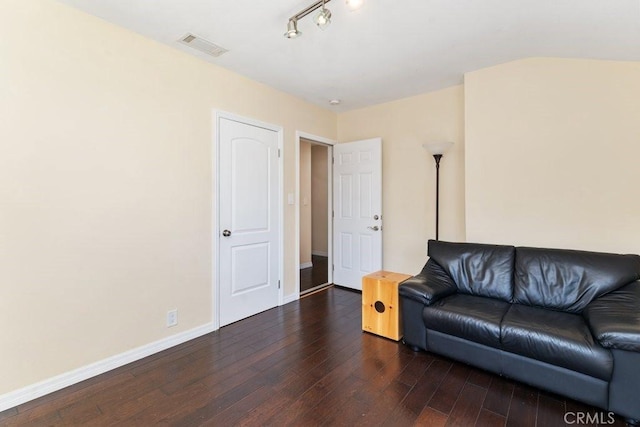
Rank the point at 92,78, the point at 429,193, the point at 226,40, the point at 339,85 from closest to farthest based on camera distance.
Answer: the point at 92,78, the point at 226,40, the point at 339,85, the point at 429,193

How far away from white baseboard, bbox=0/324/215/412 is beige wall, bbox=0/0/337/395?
0.14 feet

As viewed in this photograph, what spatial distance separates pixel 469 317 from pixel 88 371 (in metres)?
2.78

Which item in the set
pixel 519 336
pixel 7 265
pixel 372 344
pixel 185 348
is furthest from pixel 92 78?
pixel 519 336

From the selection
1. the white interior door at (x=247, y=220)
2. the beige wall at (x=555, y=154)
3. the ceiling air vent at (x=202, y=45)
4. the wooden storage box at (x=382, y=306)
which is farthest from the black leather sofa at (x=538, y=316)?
the ceiling air vent at (x=202, y=45)

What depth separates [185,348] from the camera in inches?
102

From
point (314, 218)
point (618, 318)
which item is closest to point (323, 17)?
point (618, 318)

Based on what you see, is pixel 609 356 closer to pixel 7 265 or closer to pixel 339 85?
pixel 339 85

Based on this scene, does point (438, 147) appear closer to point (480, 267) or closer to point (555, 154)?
point (555, 154)

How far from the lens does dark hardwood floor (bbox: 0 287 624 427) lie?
1739 mm

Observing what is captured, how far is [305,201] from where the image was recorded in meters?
5.85

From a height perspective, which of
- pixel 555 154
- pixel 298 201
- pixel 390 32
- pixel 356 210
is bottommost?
pixel 356 210

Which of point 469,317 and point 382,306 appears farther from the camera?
point 382,306

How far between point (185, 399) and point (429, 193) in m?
3.21

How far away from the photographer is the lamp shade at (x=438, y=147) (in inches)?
133
